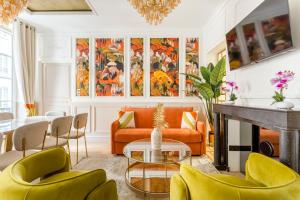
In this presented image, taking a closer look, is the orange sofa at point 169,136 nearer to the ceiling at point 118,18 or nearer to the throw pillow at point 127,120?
the throw pillow at point 127,120

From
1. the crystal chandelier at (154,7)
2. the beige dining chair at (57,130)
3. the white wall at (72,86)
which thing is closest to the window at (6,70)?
the white wall at (72,86)

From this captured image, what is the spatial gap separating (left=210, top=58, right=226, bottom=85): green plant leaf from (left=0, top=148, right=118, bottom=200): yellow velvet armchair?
3.25 m

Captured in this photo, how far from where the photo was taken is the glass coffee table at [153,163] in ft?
8.48

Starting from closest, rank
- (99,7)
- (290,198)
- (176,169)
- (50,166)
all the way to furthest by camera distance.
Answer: (290,198), (50,166), (176,169), (99,7)

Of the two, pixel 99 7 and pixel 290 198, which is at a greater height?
pixel 99 7

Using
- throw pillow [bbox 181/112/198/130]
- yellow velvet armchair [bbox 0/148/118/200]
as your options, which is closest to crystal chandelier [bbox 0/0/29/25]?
yellow velvet armchair [bbox 0/148/118/200]

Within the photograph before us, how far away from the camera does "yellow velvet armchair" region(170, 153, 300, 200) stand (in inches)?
42.5

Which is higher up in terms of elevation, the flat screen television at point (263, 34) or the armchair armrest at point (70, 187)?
the flat screen television at point (263, 34)

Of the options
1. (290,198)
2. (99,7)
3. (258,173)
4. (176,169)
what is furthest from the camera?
(99,7)

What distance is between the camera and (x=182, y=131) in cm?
424

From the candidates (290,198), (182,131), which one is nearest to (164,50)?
(182,131)

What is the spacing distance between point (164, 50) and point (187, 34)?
0.76 metres

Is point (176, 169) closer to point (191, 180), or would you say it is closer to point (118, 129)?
point (118, 129)

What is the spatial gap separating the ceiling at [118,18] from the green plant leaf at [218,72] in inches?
45.3
